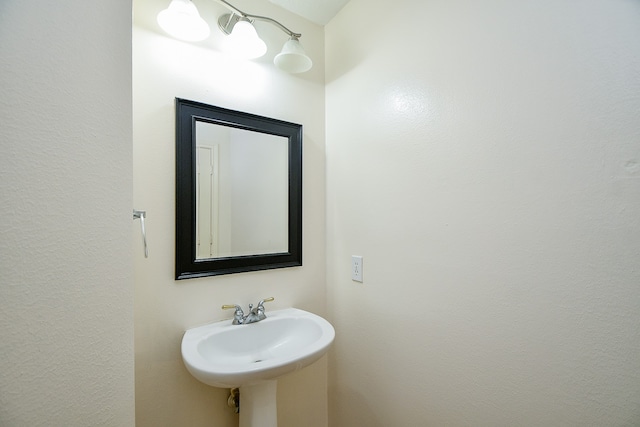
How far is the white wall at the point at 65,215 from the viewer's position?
38cm

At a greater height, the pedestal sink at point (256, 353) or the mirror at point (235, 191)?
the mirror at point (235, 191)

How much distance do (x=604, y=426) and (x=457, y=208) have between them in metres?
0.66

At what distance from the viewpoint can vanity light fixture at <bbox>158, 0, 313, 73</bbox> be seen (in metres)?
1.00

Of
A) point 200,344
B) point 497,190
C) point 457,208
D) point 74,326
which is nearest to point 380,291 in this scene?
point 457,208

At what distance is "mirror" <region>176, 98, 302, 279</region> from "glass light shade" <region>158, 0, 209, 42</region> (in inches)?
10.5

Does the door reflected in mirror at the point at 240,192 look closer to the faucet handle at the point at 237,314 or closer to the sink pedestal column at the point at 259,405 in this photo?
the faucet handle at the point at 237,314

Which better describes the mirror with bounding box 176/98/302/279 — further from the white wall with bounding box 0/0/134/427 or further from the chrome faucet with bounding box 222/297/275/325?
the white wall with bounding box 0/0/134/427

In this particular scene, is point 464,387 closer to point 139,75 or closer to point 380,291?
point 380,291

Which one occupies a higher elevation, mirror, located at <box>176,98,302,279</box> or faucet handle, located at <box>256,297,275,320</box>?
mirror, located at <box>176,98,302,279</box>

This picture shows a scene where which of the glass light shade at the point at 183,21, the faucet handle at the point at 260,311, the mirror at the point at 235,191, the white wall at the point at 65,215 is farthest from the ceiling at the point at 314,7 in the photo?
the faucet handle at the point at 260,311

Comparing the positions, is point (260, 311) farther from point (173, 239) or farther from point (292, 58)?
point (292, 58)

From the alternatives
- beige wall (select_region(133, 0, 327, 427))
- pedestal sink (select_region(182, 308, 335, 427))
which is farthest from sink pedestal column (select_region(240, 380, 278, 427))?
beige wall (select_region(133, 0, 327, 427))

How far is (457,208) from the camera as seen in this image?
924mm

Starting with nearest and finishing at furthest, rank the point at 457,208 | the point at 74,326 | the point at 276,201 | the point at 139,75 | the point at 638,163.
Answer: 1. the point at 74,326
2. the point at 638,163
3. the point at 457,208
4. the point at 139,75
5. the point at 276,201
